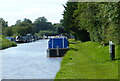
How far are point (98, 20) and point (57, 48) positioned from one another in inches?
215

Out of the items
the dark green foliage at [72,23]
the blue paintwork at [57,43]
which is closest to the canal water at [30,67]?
the blue paintwork at [57,43]

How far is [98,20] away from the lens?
24.4 m

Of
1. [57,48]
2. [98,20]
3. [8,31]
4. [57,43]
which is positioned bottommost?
[57,48]

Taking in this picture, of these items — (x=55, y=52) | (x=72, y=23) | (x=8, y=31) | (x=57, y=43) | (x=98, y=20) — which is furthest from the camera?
(x=8, y=31)

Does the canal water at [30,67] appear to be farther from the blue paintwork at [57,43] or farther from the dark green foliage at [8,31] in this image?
the dark green foliage at [8,31]

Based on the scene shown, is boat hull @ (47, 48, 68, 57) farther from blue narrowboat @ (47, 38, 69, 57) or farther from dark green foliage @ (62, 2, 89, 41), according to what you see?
dark green foliage @ (62, 2, 89, 41)

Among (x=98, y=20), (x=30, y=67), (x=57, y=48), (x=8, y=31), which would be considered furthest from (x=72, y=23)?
(x=8, y=31)

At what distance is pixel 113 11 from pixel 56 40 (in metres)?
16.3

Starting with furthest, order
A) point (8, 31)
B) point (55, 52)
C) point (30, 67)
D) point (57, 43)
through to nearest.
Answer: point (8, 31) → point (57, 43) → point (55, 52) → point (30, 67)

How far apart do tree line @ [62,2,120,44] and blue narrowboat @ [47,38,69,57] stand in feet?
11.3

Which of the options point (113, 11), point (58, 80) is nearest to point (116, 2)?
point (113, 11)

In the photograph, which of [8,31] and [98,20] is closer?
[98,20]

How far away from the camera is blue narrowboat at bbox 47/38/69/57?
27531mm

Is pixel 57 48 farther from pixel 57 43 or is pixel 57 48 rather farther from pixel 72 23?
pixel 72 23
